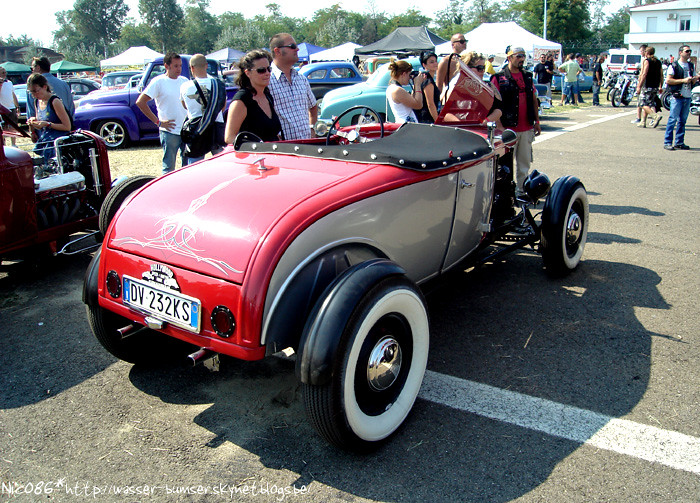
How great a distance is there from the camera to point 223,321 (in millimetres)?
2447

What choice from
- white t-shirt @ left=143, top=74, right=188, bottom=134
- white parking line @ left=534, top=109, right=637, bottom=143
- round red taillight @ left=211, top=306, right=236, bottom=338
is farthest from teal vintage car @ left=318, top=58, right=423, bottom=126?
round red taillight @ left=211, top=306, right=236, bottom=338

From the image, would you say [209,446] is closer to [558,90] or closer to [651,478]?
[651,478]

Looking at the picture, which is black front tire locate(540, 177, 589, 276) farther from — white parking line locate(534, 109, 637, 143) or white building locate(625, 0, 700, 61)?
white building locate(625, 0, 700, 61)

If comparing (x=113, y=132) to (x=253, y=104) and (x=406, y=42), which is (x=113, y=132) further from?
(x=406, y=42)

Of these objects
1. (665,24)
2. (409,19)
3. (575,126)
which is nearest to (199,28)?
(409,19)

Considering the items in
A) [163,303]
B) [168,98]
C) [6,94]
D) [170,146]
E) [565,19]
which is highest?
[565,19]

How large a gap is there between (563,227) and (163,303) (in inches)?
122

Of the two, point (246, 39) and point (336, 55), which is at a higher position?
point (246, 39)

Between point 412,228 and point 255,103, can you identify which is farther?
point 255,103

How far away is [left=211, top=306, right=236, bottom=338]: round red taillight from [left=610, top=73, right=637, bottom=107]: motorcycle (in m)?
20.9

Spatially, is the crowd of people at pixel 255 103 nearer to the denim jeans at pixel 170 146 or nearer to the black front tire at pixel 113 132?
the denim jeans at pixel 170 146

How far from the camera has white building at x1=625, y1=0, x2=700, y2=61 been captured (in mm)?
63000

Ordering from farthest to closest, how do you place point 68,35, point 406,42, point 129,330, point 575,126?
point 68,35
point 406,42
point 575,126
point 129,330

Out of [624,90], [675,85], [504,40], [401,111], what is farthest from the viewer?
[504,40]
